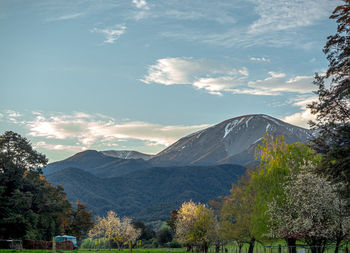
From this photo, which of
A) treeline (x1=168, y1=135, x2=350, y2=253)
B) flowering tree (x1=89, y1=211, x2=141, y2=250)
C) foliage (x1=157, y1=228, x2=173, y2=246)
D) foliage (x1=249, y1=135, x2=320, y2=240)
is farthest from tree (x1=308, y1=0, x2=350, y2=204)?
foliage (x1=157, y1=228, x2=173, y2=246)

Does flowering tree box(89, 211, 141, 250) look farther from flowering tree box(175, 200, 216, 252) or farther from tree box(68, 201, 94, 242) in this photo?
flowering tree box(175, 200, 216, 252)

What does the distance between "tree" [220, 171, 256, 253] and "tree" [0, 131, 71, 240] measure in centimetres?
3006

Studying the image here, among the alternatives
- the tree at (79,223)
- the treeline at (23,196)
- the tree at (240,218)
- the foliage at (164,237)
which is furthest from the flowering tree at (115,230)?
the tree at (240,218)

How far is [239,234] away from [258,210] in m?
13.0

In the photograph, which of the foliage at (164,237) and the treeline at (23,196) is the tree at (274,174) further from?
the foliage at (164,237)

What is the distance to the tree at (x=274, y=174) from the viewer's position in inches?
1678

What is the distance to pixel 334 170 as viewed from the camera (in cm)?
2614

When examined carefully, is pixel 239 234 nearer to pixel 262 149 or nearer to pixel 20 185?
pixel 262 149

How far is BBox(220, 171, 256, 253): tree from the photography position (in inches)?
2163

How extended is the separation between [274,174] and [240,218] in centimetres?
1516

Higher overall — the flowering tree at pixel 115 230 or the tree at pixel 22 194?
the tree at pixel 22 194

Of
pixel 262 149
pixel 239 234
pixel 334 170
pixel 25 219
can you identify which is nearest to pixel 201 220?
pixel 239 234

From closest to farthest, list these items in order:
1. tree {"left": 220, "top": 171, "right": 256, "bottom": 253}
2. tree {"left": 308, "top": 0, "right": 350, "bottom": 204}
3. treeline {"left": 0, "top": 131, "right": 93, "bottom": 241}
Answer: tree {"left": 308, "top": 0, "right": 350, "bottom": 204} → tree {"left": 220, "top": 171, "right": 256, "bottom": 253} → treeline {"left": 0, "top": 131, "right": 93, "bottom": 241}

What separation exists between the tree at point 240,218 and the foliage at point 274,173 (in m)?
8.14
